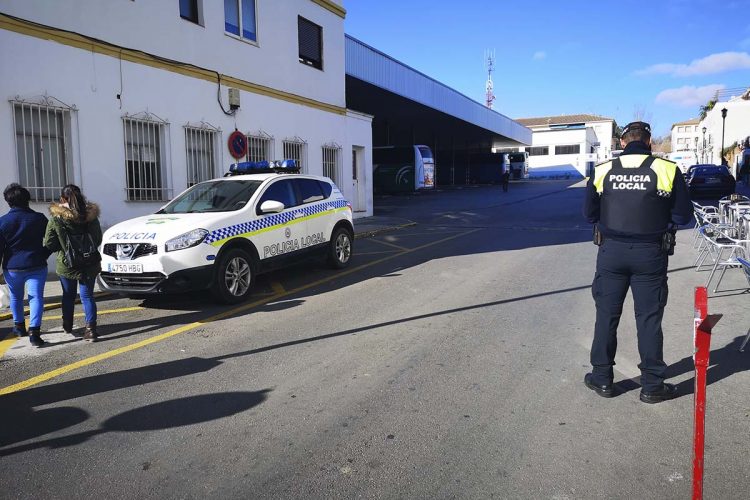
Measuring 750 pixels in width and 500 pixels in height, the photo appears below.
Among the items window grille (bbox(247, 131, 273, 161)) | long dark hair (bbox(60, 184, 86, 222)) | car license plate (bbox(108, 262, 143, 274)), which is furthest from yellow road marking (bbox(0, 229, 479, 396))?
window grille (bbox(247, 131, 273, 161))

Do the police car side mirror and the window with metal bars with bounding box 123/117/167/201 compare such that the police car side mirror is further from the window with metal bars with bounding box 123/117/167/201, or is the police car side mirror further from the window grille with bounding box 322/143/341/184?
the window grille with bounding box 322/143/341/184

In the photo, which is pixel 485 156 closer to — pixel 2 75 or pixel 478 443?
pixel 2 75

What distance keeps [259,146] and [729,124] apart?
57.6 meters

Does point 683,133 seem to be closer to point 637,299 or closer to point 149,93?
point 149,93

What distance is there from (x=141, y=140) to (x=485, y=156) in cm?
5028

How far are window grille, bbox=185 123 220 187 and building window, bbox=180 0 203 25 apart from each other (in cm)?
237

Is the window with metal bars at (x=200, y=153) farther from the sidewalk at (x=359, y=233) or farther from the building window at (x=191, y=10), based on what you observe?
the sidewalk at (x=359, y=233)

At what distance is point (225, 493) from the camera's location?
3000 millimetres

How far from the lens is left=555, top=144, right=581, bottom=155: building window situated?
78.6m

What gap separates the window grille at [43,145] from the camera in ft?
30.7

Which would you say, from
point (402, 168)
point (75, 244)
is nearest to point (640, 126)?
point (75, 244)

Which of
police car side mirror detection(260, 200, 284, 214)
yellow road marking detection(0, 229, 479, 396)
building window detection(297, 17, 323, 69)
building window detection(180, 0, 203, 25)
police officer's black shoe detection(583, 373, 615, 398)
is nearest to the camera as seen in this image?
police officer's black shoe detection(583, 373, 615, 398)

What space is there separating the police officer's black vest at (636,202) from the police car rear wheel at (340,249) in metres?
6.25

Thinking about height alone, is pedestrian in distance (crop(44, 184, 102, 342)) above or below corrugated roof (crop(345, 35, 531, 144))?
below
